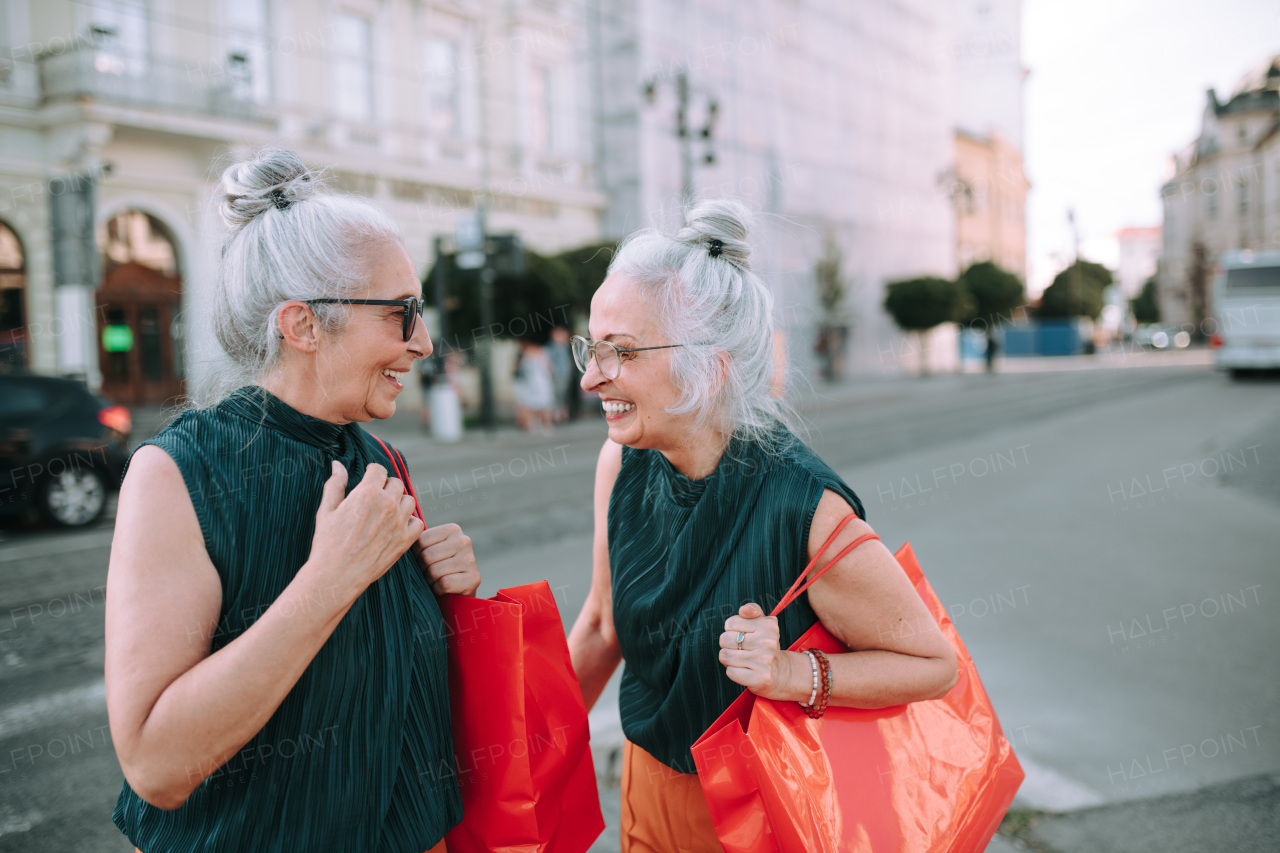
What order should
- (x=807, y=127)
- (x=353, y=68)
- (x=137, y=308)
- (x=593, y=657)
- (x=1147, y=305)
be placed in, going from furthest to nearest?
(x=1147, y=305), (x=807, y=127), (x=353, y=68), (x=137, y=308), (x=593, y=657)

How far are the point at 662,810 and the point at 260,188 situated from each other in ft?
4.69

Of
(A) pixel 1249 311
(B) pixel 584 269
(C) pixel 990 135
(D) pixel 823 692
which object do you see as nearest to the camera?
(D) pixel 823 692

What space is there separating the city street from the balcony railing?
8712 millimetres

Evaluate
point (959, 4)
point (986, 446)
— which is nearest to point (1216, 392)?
point (986, 446)

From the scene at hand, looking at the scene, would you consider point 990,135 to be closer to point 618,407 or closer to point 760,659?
point 618,407

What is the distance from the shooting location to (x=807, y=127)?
3525cm

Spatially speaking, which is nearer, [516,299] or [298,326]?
[298,326]

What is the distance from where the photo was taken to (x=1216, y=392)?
20.3 m

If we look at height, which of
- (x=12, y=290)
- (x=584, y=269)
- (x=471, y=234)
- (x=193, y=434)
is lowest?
(x=193, y=434)

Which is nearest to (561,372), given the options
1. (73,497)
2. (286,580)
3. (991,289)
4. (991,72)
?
(73,497)

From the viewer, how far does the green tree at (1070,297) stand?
5755cm

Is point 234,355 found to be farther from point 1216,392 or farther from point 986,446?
point 1216,392

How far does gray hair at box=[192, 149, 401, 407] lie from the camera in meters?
1.38

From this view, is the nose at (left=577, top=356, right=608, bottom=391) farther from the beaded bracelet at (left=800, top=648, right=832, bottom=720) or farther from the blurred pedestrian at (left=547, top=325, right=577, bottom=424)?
the blurred pedestrian at (left=547, top=325, right=577, bottom=424)
